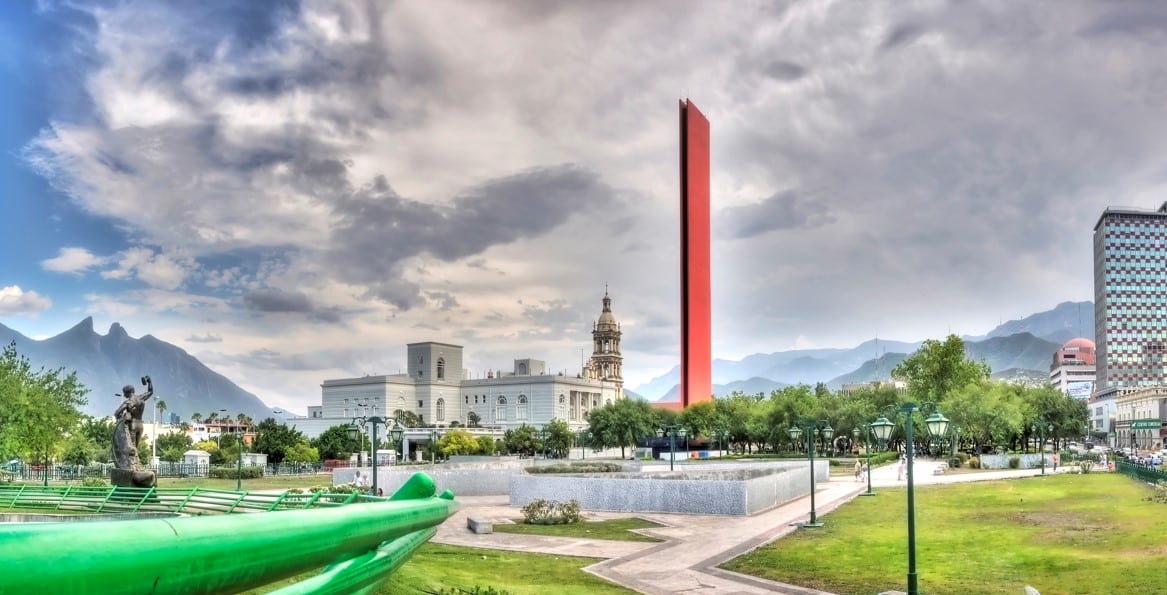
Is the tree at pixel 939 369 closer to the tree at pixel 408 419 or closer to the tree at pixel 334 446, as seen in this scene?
the tree at pixel 334 446

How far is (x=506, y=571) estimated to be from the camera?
24.2 meters

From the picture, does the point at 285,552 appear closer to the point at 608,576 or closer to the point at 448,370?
the point at 608,576

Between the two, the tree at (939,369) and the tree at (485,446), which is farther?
the tree at (485,446)

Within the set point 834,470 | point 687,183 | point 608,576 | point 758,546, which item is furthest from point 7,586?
point 687,183

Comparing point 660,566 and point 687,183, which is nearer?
point 660,566

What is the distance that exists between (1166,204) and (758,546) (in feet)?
605

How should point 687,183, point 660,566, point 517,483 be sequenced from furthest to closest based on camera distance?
point 687,183, point 517,483, point 660,566

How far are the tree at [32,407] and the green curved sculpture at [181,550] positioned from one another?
47015 mm

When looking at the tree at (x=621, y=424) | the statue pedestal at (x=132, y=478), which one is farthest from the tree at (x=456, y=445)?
the statue pedestal at (x=132, y=478)

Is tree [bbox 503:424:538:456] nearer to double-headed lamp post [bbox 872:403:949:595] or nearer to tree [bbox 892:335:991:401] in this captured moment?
tree [bbox 892:335:991:401]

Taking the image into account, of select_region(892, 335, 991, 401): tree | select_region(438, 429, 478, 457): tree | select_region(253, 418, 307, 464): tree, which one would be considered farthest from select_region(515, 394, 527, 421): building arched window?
select_region(892, 335, 991, 401): tree

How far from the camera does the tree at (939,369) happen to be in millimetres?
87625

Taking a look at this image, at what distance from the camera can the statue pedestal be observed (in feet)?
82.3

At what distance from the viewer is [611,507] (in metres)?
39.7
